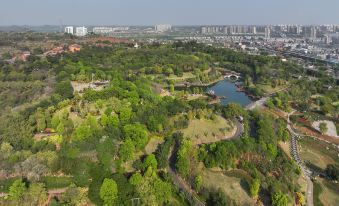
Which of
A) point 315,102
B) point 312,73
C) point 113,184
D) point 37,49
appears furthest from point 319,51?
point 113,184

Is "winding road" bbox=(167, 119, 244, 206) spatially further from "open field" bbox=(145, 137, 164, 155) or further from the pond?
the pond

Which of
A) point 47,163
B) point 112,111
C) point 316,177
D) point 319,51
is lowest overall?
point 316,177

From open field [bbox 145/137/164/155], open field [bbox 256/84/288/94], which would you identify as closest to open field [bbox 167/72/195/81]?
open field [bbox 256/84/288/94]

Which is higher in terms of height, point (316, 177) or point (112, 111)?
point (112, 111)

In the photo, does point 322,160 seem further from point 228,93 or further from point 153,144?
point 228,93

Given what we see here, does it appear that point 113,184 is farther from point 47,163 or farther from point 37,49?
point 37,49

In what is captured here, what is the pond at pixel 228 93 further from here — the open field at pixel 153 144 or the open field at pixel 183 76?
the open field at pixel 153 144
